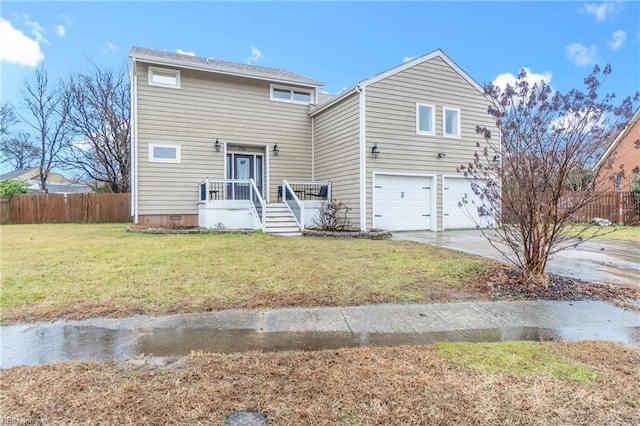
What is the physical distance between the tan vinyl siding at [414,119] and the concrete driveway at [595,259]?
3569 mm

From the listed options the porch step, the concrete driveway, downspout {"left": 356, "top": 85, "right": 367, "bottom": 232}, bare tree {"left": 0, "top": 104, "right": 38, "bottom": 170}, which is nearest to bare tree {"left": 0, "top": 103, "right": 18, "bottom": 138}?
bare tree {"left": 0, "top": 104, "right": 38, "bottom": 170}

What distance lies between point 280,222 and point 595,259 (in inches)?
323

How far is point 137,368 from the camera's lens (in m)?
2.51

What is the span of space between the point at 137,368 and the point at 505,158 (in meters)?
5.06

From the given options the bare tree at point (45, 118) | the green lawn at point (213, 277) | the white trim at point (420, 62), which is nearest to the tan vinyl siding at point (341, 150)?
the white trim at point (420, 62)

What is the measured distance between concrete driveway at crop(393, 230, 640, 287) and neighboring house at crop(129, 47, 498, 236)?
3.33 meters

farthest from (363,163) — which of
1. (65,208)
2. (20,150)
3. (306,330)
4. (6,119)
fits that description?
(6,119)

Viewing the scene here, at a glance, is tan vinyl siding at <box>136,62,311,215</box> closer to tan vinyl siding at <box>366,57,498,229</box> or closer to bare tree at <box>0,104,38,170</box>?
tan vinyl siding at <box>366,57,498,229</box>

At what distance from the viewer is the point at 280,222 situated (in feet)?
37.1

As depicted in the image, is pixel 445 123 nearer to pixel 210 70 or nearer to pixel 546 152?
pixel 546 152

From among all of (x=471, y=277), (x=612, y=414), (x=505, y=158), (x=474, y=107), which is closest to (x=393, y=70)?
(x=474, y=107)

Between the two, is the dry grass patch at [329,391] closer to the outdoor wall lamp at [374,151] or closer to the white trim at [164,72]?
the outdoor wall lamp at [374,151]

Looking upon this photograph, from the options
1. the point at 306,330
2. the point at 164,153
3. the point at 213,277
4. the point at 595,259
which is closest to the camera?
the point at 306,330

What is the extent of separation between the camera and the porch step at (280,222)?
10906 mm
